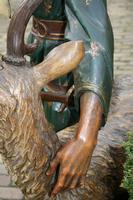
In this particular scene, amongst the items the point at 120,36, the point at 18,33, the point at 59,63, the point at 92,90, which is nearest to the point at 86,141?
the point at 92,90

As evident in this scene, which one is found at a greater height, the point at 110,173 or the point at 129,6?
the point at 110,173

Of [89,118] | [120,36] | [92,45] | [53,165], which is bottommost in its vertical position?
[120,36]

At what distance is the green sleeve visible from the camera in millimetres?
2092

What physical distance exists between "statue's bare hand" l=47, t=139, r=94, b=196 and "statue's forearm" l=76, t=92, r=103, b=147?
1.1 inches

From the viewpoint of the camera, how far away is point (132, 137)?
2270mm

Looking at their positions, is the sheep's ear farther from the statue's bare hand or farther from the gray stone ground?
the gray stone ground

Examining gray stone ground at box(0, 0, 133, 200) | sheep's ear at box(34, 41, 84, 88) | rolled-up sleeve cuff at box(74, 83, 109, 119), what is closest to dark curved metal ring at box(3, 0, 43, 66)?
sheep's ear at box(34, 41, 84, 88)

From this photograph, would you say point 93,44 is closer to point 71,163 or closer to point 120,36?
point 71,163

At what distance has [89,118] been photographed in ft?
6.61

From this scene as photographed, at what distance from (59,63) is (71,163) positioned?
39 cm

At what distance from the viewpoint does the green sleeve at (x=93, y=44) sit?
2.09 meters

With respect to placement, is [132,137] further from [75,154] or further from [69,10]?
[69,10]

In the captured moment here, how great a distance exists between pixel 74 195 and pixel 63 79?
2.12 ft

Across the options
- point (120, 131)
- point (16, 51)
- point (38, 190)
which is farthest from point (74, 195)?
point (16, 51)
